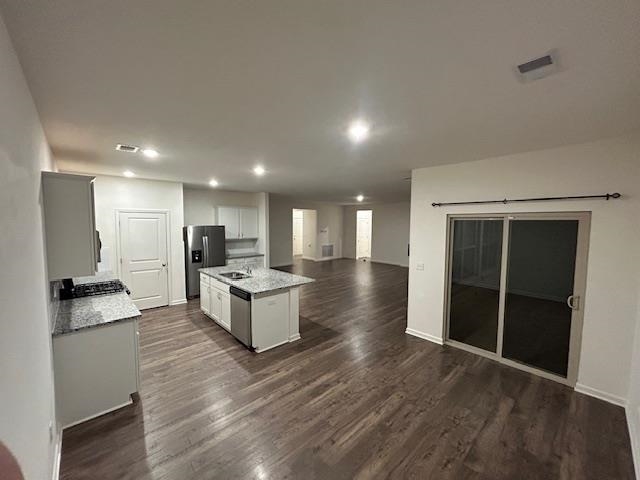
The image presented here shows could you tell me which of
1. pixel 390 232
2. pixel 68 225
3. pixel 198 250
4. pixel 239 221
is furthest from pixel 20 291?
pixel 390 232

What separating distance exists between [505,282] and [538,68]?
2637 millimetres

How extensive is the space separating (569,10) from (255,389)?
340 cm

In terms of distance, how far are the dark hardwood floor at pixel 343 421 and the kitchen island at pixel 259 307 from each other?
7.9 inches

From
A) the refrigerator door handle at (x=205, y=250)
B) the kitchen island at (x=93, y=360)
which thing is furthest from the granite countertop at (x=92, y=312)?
the refrigerator door handle at (x=205, y=250)

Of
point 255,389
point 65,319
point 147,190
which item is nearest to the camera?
point 65,319

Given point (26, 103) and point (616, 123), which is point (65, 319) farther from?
point (616, 123)

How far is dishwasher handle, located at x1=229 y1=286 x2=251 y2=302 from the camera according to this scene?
350cm

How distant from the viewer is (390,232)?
10422 mm

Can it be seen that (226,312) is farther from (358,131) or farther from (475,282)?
(475,282)

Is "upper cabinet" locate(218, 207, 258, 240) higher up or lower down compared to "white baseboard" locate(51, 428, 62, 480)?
higher up

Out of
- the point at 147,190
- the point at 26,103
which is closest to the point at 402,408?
the point at 26,103

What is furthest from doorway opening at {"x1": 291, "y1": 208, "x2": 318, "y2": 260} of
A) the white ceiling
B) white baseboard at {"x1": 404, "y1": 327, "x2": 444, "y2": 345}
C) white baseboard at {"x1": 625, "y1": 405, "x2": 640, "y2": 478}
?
white baseboard at {"x1": 625, "y1": 405, "x2": 640, "y2": 478}

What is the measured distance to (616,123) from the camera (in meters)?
2.17

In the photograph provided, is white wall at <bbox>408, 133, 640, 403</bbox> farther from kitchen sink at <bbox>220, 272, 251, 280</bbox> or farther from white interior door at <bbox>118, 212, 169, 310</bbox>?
white interior door at <bbox>118, 212, 169, 310</bbox>
